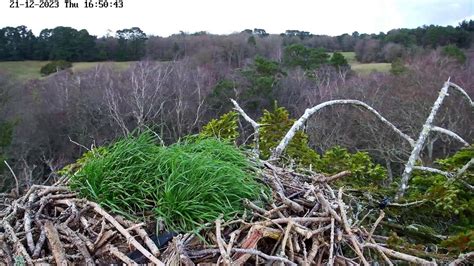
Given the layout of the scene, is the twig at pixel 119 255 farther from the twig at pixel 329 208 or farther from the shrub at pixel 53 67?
the shrub at pixel 53 67

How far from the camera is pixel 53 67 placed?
35.0m

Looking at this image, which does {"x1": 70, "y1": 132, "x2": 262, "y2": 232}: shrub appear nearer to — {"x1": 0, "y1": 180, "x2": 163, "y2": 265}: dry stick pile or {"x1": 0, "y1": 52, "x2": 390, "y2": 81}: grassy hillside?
{"x1": 0, "y1": 180, "x2": 163, "y2": 265}: dry stick pile

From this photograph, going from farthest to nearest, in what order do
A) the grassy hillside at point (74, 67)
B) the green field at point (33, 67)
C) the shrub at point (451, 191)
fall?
the green field at point (33, 67) < the grassy hillside at point (74, 67) < the shrub at point (451, 191)

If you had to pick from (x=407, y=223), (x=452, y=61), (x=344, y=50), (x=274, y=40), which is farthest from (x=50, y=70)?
(x=407, y=223)

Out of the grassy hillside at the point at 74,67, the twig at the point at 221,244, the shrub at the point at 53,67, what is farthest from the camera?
the shrub at the point at 53,67

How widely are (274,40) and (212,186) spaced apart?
4015 cm

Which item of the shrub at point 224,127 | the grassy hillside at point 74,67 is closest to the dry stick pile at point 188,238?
the shrub at point 224,127

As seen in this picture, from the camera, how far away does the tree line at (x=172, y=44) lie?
34.6 meters

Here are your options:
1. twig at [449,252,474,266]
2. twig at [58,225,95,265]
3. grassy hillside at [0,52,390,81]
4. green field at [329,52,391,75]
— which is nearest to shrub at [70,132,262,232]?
twig at [58,225,95,265]

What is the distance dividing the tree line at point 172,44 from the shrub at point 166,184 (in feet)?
108

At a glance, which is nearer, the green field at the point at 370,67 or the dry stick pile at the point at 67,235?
the dry stick pile at the point at 67,235

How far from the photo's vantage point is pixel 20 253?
6.17ft

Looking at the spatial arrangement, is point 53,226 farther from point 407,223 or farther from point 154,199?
point 407,223

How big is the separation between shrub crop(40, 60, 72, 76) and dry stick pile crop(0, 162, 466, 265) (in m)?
34.4
